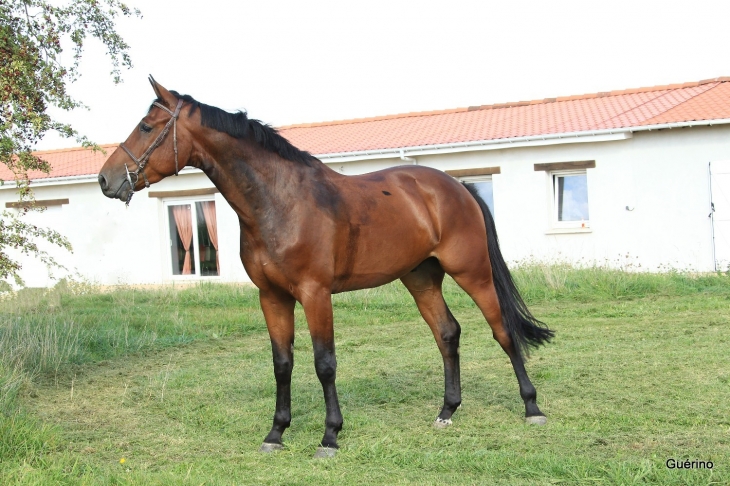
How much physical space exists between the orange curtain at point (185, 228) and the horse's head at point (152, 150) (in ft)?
43.1

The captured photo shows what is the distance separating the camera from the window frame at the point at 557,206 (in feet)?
47.3

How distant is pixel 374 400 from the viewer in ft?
19.0

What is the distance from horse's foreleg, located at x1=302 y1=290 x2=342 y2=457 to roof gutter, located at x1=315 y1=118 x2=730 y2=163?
10.5 m

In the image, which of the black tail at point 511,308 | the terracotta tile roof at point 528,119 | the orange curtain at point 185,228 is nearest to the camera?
the black tail at point 511,308

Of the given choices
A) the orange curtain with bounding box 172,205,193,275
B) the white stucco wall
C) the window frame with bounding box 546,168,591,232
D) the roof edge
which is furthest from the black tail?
the roof edge

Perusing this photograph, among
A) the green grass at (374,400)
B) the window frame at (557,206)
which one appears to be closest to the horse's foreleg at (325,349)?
the green grass at (374,400)

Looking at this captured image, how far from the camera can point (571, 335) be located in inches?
324

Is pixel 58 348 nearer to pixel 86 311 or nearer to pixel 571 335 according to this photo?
pixel 86 311

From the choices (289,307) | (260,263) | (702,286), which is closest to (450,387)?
(289,307)

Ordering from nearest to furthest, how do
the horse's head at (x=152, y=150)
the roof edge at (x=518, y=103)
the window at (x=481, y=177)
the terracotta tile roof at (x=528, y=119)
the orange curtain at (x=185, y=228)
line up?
the horse's head at (x=152, y=150)
the terracotta tile roof at (x=528, y=119)
the window at (x=481, y=177)
the roof edge at (x=518, y=103)
the orange curtain at (x=185, y=228)

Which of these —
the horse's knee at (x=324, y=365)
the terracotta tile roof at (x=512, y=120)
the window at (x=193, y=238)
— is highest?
the terracotta tile roof at (x=512, y=120)

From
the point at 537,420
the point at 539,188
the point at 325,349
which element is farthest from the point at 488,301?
the point at 539,188

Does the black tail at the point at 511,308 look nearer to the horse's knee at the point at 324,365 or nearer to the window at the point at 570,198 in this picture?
the horse's knee at the point at 324,365

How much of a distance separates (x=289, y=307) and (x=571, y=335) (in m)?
4.46
